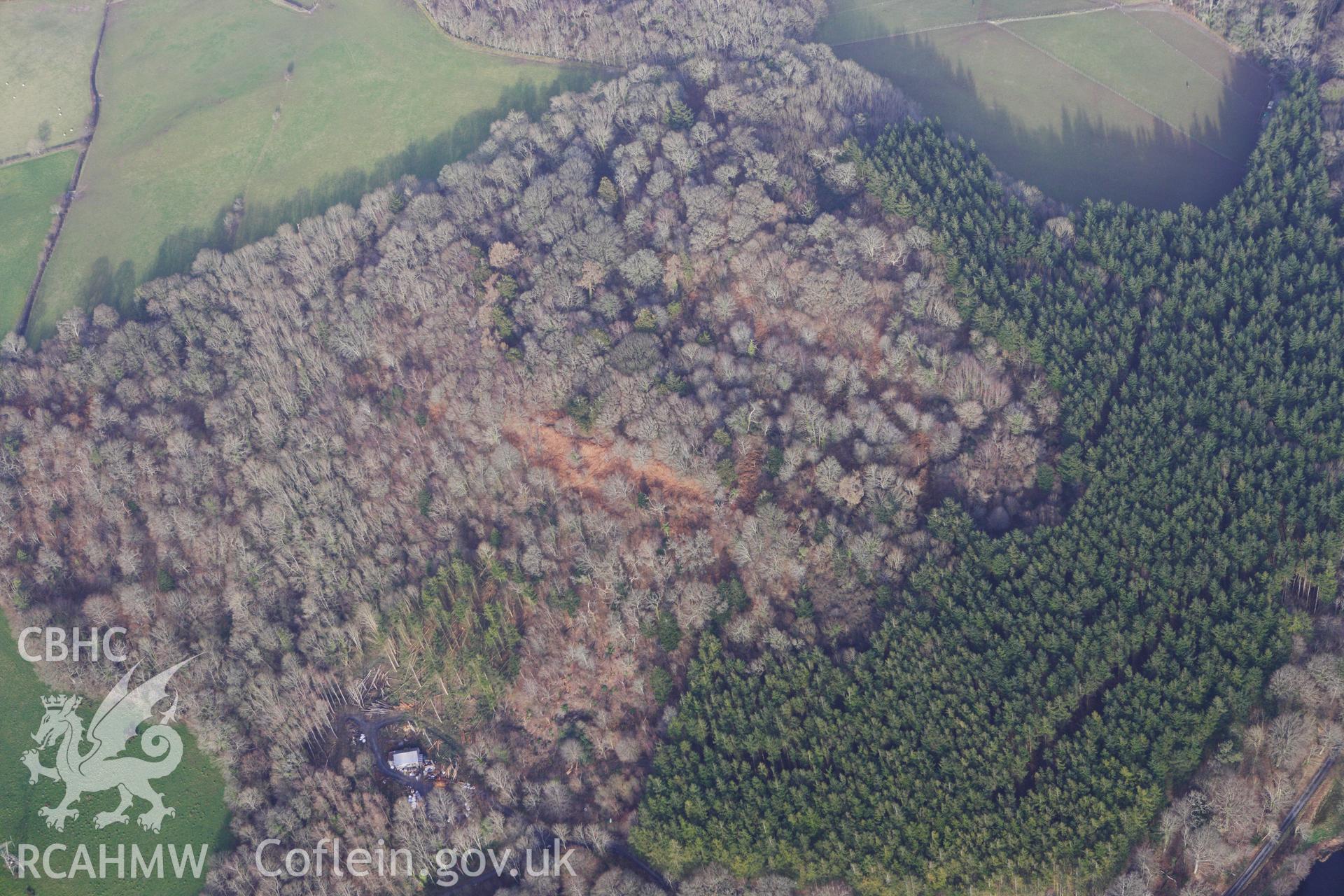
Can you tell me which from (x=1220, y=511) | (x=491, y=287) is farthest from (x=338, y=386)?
(x=1220, y=511)

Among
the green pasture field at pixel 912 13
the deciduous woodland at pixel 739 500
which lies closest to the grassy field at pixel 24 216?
the deciduous woodland at pixel 739 500

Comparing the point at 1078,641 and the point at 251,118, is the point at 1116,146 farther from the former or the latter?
the point at 251,118

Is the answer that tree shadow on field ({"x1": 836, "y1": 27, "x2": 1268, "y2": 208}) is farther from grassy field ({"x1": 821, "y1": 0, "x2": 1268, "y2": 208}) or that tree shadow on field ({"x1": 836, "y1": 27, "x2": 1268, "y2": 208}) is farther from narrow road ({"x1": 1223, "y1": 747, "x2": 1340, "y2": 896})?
narrow road ({"x1": 1223, "y1": 747, "x2": 1340, "y2": 896})

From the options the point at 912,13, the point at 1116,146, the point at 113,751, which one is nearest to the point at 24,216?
the point at 113,751

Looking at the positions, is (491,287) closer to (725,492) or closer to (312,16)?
(725,492)

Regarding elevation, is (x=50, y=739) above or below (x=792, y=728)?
below
